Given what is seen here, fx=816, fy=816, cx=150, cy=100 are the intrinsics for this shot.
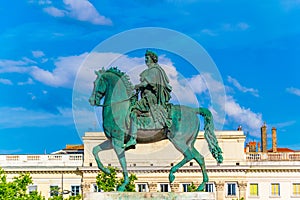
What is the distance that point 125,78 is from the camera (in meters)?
20.7

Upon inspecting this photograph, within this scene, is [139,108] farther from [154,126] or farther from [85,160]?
[85,160]

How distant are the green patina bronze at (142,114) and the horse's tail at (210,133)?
316mm

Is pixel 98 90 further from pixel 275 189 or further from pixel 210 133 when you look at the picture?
pixel 275 189

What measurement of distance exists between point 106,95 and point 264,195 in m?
51.5

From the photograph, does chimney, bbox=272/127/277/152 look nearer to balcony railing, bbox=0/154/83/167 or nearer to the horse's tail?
balcony railing, bbox=0/154/83/167

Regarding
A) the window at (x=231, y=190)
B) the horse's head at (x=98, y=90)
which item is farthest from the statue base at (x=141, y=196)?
the window at (x=231, y=190)

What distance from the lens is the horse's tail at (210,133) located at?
21.2 metres

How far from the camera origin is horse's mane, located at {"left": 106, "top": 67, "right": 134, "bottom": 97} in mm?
20641

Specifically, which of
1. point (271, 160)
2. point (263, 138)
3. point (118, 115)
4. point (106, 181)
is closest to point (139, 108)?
point (118, 115)

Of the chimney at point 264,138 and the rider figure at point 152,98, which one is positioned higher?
the chimney at point 264,138

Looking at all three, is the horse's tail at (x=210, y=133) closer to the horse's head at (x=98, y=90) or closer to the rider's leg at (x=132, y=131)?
the rider's leg at (x=132, y=131)

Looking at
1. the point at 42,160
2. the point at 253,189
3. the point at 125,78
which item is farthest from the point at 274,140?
the point at 125,78

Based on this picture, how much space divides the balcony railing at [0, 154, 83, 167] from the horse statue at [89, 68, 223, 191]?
50.5 meters

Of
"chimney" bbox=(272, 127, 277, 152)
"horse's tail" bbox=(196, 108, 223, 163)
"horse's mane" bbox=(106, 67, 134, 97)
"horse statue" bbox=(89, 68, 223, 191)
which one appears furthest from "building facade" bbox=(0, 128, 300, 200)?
"horse's mane" bbox=(106, 67, 134, 97)
